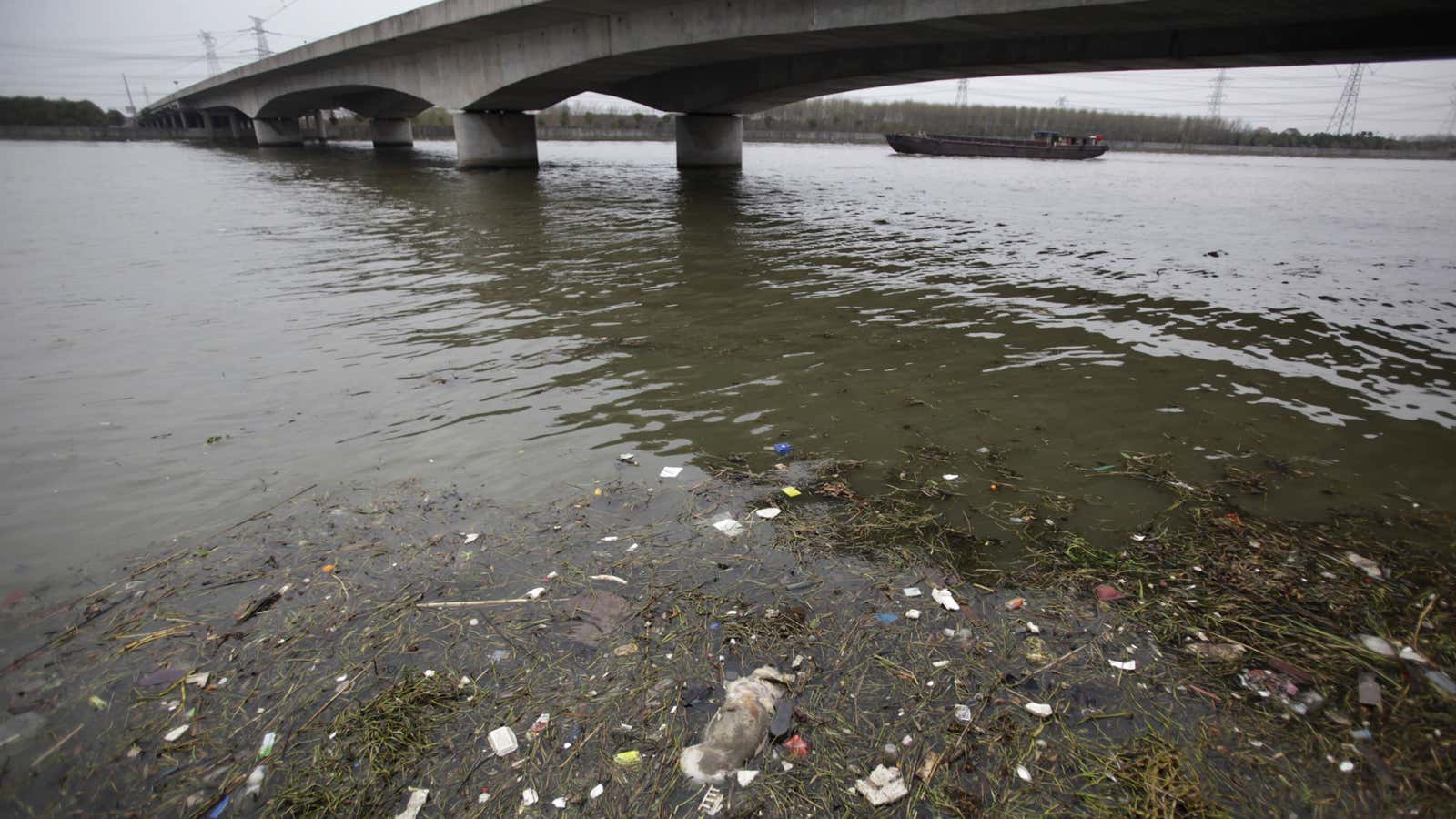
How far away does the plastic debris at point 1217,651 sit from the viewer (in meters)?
3.36

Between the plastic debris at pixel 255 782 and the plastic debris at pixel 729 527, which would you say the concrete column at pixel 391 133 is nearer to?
the plastic debris at pixel 729 527

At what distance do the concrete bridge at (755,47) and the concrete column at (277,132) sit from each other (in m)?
17.6

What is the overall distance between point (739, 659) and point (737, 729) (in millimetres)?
448

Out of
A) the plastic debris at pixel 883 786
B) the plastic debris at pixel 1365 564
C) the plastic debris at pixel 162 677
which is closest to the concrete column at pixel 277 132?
the plastic debris at pixel 162 677

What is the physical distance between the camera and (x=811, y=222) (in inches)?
698

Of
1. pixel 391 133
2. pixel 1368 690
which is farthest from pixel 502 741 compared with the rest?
pixel 391 133

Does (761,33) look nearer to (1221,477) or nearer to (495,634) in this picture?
(1221,477)

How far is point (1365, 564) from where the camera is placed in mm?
4066

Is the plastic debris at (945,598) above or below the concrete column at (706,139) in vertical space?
below

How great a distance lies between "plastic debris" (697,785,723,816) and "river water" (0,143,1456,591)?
101 inches

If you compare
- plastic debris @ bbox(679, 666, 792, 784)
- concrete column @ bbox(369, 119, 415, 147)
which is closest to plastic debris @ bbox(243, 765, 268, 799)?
plastic debris @ bbox(679, 666, 792, 784)

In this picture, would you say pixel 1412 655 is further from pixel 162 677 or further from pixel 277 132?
pixel 277 132

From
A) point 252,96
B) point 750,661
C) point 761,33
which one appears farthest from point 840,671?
point 252,96

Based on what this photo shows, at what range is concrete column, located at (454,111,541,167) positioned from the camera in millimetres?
31578
